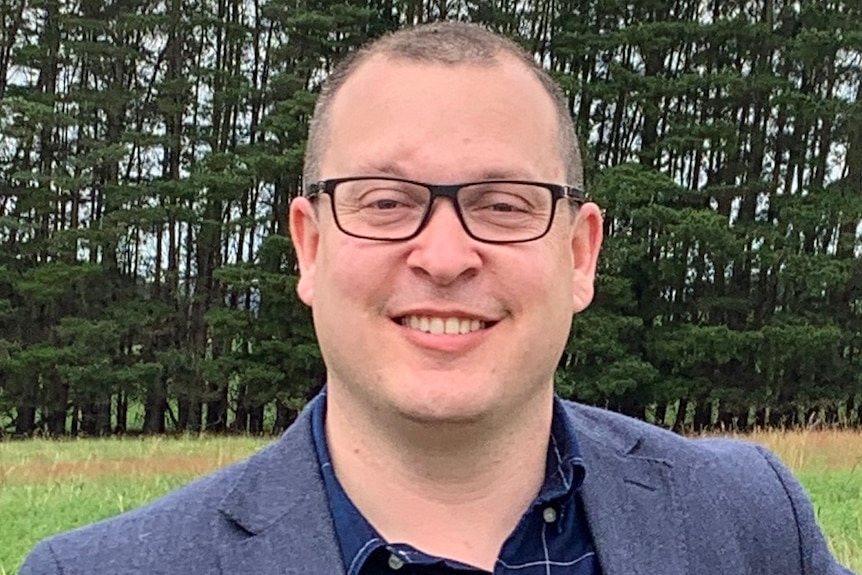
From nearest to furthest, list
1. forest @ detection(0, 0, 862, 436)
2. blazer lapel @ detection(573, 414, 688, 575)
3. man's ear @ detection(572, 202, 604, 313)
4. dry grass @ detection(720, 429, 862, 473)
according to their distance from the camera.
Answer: blazer lapel @ detection(573, 414, 688, 575), man's ear @ detection(572, 202, 604, 313), dry grass @ detection(720, 429, 862, 473), forest @ detection(0, 0, 862, 436)

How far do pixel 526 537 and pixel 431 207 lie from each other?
54 centimetres

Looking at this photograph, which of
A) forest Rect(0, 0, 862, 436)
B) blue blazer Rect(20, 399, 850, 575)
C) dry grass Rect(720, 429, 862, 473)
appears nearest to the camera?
blue blazer Rect(20, 399, 850, 575)

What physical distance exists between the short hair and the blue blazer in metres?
0.47

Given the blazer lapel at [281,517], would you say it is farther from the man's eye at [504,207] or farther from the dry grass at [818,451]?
the dry grass at [818,451]

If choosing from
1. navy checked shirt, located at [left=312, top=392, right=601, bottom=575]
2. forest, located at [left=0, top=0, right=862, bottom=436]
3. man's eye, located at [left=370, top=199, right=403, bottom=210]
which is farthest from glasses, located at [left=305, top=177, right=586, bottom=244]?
forest, located at [left=0, top=0, right=862, bottom=436]

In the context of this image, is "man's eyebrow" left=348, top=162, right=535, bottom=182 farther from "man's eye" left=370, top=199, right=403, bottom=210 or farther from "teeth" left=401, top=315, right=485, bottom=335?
"teeth" left=401, top=315, right=485, bottom=335

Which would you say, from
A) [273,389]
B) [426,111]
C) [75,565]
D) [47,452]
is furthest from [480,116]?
[273,389]

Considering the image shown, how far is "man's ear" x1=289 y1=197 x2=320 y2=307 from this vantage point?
1754 millimetres

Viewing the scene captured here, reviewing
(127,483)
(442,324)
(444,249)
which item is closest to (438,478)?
(442,324)

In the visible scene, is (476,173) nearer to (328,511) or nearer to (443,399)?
(443,399)

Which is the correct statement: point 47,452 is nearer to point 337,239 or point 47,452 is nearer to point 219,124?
point 337,239

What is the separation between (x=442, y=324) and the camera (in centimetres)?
160

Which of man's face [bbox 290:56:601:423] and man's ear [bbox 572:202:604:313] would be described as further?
man's ear [bbox 572:202:604:313]

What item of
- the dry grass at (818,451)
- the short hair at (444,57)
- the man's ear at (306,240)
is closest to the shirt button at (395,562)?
the man's ear at (306,240)
